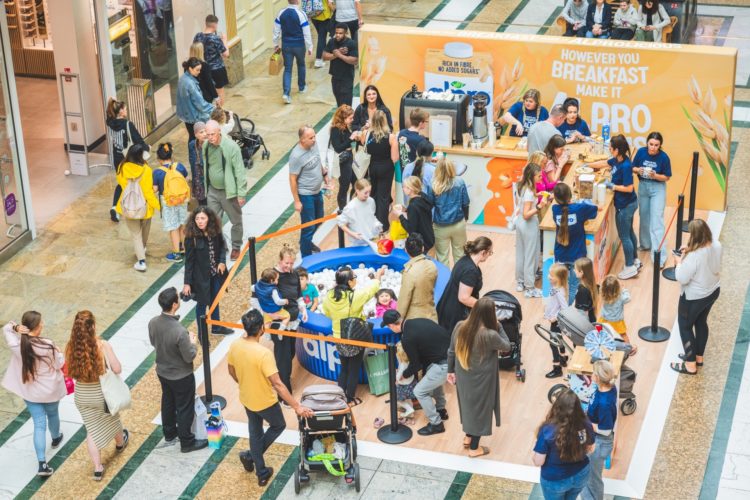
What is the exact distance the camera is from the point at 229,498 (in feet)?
33.6

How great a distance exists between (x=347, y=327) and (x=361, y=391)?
0.99 metres

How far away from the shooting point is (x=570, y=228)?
1246 centimetres

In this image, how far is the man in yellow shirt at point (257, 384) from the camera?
969cm

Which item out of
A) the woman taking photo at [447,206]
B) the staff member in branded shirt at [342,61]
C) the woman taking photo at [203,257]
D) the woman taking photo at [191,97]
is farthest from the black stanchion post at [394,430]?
the staff member in branded shirt at [342,61]

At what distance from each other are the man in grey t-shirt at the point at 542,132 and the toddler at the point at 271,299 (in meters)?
4.07

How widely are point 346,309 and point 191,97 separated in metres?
5.76

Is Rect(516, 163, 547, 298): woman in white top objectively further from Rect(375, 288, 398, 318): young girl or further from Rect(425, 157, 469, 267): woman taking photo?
Rect(375, 288, 398, 318): young girl

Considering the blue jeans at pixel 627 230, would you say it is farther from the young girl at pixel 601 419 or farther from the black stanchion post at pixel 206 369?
the black stanchion post at pixel 206 369

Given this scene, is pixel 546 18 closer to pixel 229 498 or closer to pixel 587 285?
pixel 587 285

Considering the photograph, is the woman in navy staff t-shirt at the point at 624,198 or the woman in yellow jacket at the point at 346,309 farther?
the woman in navy staff t-shirt at the point at 624,198

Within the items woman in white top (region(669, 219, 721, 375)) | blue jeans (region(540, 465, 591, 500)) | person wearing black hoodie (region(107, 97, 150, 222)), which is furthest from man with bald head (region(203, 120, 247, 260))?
blue jeans (region(540, 465, 591, 500))

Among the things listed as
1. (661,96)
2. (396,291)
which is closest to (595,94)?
(661,96)

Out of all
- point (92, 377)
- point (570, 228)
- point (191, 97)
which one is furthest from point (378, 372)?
point (191, 97)

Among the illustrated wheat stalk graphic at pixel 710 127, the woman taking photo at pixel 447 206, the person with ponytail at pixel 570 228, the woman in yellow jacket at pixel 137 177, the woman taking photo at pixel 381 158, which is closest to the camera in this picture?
the person with ponytail at pixel 570 228
